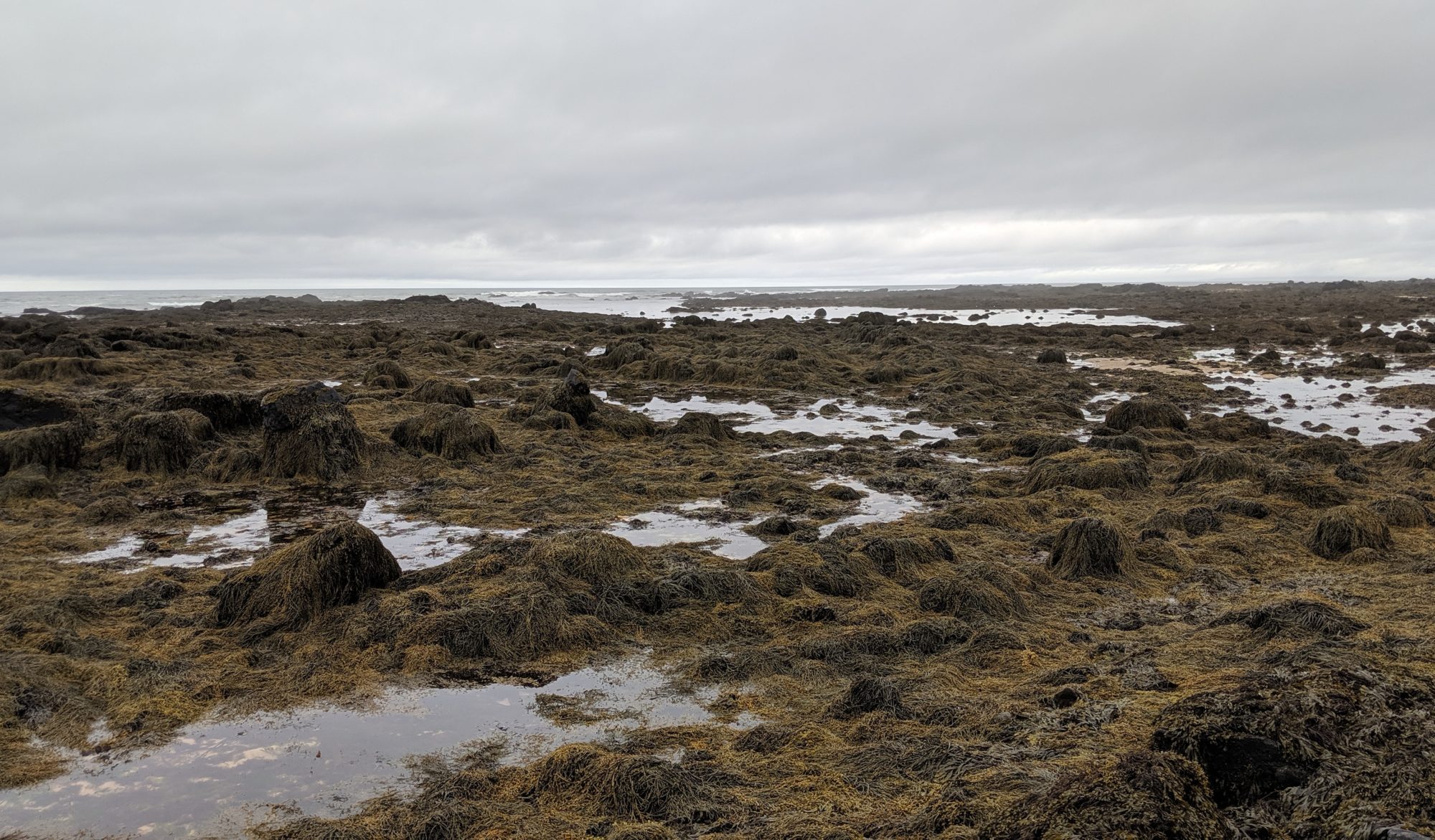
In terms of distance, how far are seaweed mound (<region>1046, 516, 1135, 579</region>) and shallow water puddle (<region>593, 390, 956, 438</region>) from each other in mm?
7626

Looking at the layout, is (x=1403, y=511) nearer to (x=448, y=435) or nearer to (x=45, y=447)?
(x=448, y=435)

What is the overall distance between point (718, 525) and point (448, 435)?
5.62 meters

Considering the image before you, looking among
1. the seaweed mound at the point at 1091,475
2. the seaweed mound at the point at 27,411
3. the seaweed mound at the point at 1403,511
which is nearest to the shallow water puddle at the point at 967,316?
the seaweed mound at the point at 1091,475

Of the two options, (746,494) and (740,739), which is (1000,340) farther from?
(740,739)

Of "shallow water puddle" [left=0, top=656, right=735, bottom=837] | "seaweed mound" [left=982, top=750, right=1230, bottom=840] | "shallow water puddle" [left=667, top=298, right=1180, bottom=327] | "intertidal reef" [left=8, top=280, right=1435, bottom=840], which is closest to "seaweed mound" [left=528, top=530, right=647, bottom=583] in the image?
"intertidal reef" [left=8, top=280, right=1435, bottom=840]

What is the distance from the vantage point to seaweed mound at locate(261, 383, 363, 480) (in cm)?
1160

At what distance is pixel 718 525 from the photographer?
9648 millimetres

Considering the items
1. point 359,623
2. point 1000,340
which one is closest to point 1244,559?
point 359,623

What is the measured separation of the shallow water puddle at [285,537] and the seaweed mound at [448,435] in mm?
2266

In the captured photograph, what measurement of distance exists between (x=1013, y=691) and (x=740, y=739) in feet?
6.21

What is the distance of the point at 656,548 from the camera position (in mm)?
8453

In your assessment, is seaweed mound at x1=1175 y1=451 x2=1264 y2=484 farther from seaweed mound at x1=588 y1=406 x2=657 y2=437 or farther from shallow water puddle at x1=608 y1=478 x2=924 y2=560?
seaweed mound at x1=588 y1=406 x2=657 y2=437

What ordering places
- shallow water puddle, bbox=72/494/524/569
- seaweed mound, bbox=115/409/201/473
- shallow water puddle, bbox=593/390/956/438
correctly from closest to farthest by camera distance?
shallow water puddle, bbox=72/494/524/569 → seaweed mound, bbox=115/409/201/473 → shallow water puddle, bbox=593/390/956/438

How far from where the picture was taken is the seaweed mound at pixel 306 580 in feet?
21.6
